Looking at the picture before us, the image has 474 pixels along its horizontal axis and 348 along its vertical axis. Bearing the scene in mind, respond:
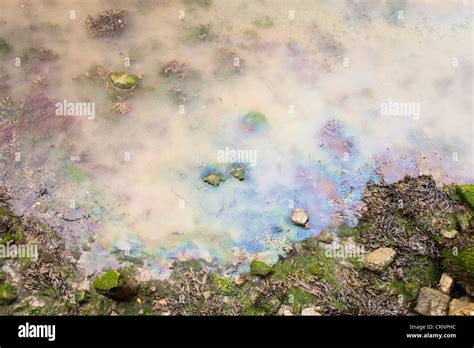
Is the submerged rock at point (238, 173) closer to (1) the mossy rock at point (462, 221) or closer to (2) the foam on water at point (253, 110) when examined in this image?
(2) the foam on water at point (253, 110)

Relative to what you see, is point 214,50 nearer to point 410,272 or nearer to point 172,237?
point 172,237

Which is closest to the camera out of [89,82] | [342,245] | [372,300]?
[372,300]

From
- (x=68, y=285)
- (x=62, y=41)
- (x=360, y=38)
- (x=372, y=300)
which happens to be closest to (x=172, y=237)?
(x=68, y=285)

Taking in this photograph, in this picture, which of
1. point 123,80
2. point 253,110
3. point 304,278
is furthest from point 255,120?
point 304,278

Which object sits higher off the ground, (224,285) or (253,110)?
(253,110)

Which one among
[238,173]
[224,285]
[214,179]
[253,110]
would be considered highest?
[253,110]

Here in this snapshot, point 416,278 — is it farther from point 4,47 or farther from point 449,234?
point 4,47

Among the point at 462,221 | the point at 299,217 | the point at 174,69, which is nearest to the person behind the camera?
the point at 462,221
